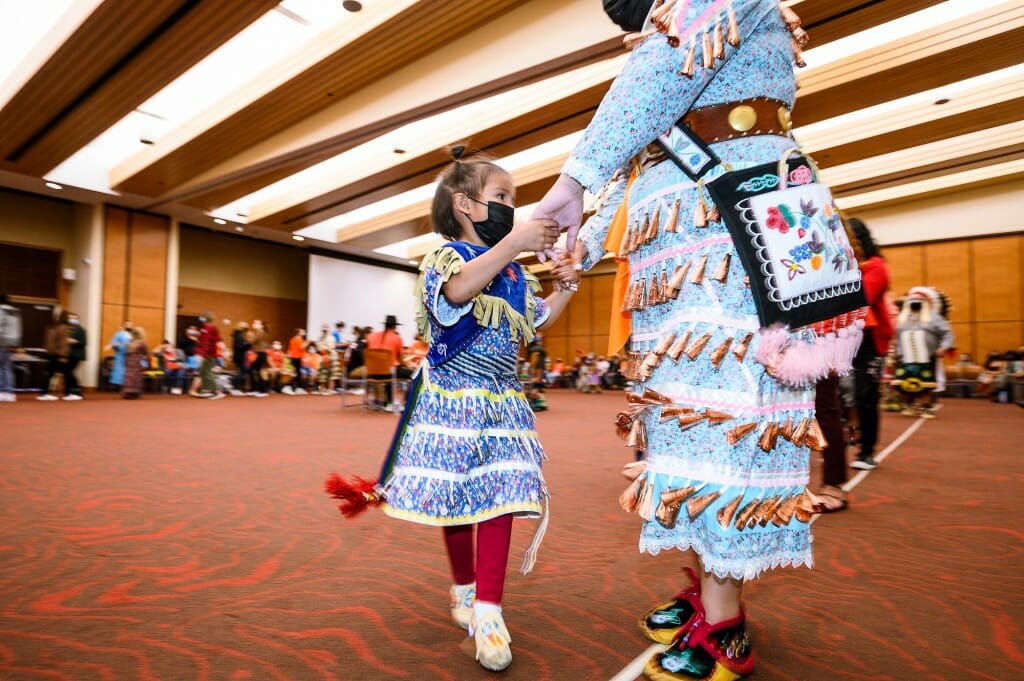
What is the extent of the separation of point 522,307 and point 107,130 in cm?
1141

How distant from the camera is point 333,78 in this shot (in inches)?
328

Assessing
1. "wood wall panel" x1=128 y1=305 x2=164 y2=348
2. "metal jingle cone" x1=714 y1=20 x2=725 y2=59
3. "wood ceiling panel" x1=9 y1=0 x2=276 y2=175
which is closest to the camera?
"metal jingle cone" x1=714 y1=20 x2=725 y2=59

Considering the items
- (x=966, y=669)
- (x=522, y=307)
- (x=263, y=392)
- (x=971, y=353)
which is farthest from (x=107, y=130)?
(x=971, y=353)

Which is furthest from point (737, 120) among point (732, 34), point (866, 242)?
point (866, 242)

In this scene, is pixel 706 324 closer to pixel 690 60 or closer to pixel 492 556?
pixel 690 60

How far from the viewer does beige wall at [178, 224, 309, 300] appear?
16.6 meters

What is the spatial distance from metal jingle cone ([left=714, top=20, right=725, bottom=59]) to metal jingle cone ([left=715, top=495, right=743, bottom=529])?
2.36ft

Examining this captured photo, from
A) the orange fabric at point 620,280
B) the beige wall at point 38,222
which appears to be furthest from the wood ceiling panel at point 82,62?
the orange fabric at point 620,280

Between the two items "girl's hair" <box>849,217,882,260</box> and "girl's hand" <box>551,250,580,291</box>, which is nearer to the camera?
"girl's hand" <box>551,250,580,291</box>

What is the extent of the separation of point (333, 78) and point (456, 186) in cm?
792

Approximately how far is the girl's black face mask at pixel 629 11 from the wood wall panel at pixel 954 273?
646 inches

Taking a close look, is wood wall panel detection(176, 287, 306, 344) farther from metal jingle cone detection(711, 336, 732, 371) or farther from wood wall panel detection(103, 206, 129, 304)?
metal jingle cone detection(711, 336, 732, 371)

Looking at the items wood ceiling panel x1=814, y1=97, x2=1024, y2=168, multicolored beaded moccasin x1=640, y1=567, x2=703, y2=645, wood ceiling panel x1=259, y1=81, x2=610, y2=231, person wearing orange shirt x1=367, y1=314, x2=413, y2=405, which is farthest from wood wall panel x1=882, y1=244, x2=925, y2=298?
multicolored beaded moccasin x1=640, y1=567, x2=703, y2=645

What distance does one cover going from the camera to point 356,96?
9.04 metres
